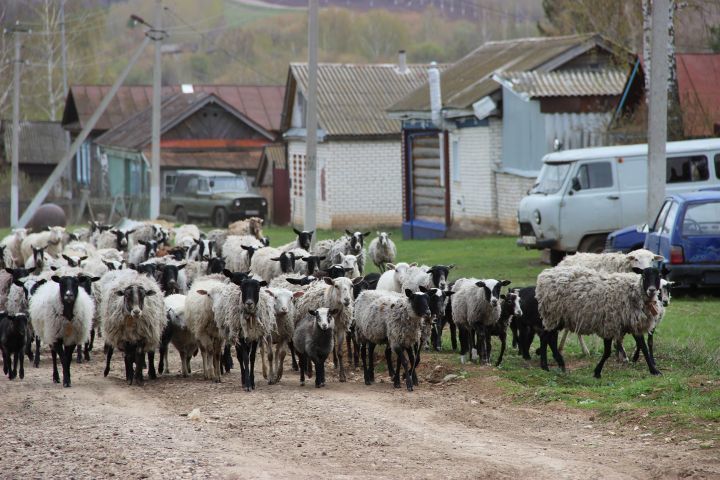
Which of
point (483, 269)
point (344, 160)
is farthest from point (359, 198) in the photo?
point (483, 269)

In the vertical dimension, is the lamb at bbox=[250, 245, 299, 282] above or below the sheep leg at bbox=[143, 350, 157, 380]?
above

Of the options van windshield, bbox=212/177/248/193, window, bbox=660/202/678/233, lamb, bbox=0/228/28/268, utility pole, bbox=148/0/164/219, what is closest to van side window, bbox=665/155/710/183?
window, bbox=660/202/678/233

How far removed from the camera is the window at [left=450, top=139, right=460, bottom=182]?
3291cm

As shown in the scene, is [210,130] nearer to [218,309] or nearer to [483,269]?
[483,269]

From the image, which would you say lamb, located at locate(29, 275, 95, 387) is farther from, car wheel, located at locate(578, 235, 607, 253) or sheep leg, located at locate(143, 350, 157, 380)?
car wheel, located at locate(578, 235, 607, 253)

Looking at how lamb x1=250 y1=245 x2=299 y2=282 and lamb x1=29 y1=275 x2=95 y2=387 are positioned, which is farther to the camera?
lamb x1=250 y1=245 x2=299 y2=282

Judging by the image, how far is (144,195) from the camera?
158 ft

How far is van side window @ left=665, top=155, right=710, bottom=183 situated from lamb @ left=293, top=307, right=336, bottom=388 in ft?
35.8

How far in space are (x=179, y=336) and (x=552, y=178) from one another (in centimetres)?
1099

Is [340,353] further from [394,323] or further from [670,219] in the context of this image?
[670,219]

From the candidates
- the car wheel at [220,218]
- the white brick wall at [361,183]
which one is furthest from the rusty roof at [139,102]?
the white brick wall at [361,183]

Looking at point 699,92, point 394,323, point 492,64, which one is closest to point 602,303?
point 394,323

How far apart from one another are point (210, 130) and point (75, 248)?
1074 inches

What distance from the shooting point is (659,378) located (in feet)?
41.7
